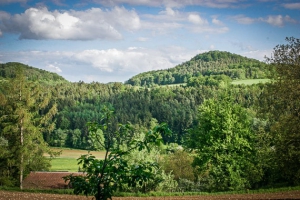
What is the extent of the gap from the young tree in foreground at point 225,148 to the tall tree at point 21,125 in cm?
1873

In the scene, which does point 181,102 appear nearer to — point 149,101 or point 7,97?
point 149,101

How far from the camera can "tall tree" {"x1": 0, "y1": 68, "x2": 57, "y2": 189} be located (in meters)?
37.2

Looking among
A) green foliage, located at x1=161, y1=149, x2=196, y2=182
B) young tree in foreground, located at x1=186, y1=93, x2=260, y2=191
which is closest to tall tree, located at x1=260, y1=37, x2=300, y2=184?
young tree in foreground, located at x1=186, y1=93, x2=260, y2=191

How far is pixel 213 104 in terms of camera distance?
130 ft

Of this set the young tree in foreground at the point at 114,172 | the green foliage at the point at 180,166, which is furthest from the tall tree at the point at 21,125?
the young tree in foreground at the point at 114,172

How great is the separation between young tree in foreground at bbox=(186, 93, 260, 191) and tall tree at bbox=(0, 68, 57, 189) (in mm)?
18730

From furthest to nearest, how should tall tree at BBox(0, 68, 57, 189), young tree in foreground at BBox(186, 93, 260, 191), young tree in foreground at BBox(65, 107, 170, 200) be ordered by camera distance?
tall tree at BBox(0, 68, 57, 189) < young tree in foreground at BBox(186, 93, 260, 191) < young tree in foreground at BBox(65, 107, 170, 200)

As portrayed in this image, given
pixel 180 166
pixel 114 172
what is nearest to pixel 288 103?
pixel 180 166

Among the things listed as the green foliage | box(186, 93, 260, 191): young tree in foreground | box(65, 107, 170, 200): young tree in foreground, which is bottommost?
the green foliage

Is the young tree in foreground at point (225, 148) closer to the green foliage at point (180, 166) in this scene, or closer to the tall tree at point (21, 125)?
the green foliage at point (180, 166)

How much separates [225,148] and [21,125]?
23.5 metres

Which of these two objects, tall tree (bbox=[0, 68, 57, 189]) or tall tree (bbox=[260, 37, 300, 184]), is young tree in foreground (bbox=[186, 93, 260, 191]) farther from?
tall tree (bbox=[0, 68, 57, 189])

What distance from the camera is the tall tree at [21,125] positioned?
1465 inches

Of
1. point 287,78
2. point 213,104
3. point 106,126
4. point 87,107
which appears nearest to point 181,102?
point 87,107
